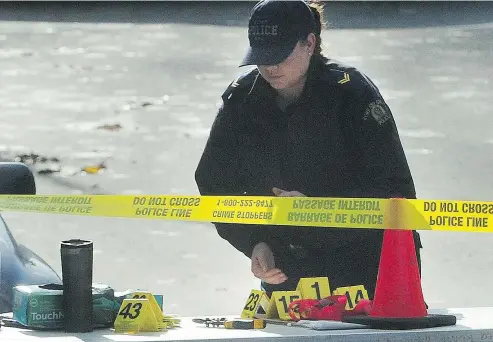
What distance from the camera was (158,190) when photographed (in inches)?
475

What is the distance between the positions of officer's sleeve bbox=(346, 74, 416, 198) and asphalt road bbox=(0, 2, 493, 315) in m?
0.60

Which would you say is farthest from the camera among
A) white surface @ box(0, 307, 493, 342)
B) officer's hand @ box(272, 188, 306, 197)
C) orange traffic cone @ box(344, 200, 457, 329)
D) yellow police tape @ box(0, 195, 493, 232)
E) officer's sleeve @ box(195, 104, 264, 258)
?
officer's sleeve @ box(195, 104, 264, 258)

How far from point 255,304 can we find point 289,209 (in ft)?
1.38

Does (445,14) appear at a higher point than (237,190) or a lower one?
higher

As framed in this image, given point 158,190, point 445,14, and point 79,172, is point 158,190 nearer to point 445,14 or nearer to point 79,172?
point 79,172

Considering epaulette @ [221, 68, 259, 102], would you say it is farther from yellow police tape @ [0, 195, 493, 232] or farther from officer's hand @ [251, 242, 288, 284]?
officer's hand @ [251, 242, 288, 284]

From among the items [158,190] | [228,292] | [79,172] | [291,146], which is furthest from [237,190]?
[79,172]

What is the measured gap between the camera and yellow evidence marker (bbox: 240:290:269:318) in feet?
17.6

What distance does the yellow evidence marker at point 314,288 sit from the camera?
542 cm

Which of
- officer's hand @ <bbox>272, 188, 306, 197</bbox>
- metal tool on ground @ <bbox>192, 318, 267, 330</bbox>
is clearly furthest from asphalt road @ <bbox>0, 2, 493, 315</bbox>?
metal tool on ground @ <bbox>192, 318, 267, 330</bbox>

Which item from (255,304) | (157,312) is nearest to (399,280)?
(255,304)

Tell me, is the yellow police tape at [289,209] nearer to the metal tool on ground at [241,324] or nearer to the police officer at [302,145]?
the police officer at [302,145]

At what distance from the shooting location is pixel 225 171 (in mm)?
6008

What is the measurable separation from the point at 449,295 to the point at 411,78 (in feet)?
24.6
